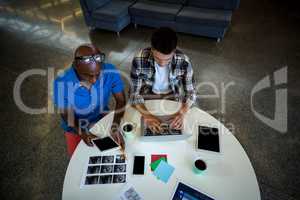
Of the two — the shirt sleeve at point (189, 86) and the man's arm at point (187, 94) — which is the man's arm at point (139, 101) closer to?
the man's arm at point (187, 94)

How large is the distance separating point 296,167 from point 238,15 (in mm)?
3586

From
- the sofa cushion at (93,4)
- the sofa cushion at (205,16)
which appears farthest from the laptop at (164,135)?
the sofa cushion at (93,4)

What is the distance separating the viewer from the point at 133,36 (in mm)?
3619

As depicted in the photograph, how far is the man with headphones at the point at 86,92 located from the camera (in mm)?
1082

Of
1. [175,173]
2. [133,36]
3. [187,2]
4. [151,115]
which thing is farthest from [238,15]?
[175,173]

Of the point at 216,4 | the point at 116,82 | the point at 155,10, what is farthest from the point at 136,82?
the point at 216,4

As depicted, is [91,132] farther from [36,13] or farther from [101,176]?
[36,13]

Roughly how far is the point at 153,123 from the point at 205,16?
273 centimetres

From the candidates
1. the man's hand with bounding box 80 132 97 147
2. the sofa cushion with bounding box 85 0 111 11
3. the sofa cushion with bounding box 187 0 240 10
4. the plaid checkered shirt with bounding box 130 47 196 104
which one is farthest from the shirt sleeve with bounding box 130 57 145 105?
the sofa cushion with bounding box 187 0 240 10

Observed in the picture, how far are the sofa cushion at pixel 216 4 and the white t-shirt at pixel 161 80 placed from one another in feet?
8.67

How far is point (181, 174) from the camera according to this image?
97 centimetres

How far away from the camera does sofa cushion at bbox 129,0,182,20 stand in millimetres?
3355

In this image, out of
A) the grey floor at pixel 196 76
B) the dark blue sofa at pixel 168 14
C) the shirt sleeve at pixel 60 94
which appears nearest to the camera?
the shirt sleeve at pixel 60 94

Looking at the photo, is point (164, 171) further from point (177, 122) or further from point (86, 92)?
point (86, 92)
